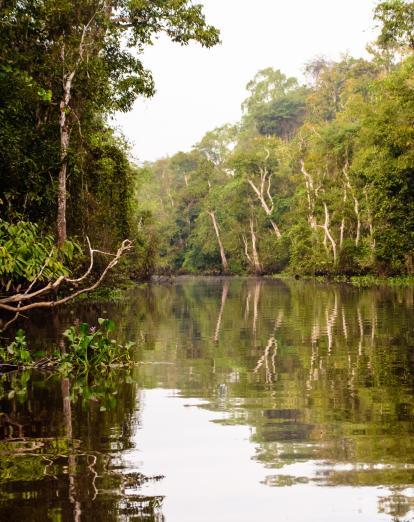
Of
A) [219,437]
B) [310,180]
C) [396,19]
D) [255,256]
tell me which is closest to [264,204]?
[255,256]

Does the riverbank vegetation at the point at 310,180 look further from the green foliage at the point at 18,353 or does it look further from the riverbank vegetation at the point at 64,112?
the green foliage at the point at 18,353

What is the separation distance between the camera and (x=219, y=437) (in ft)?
25.6

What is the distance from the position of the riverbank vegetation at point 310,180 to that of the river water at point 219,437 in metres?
27.2

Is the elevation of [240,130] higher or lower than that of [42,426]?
higher

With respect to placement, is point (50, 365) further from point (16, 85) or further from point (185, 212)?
point (185, 212)

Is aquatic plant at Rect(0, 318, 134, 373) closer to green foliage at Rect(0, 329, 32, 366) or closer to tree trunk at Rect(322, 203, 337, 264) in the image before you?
green foliage at Rect(0, 329, 32, 366)

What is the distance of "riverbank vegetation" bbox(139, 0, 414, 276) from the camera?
4778 centimetres

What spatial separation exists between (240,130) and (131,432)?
110 m

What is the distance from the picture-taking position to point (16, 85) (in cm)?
1680

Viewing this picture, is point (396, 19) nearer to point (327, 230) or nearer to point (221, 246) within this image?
point (327, 230)

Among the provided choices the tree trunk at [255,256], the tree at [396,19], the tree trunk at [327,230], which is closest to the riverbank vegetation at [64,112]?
the tree at [396,19]

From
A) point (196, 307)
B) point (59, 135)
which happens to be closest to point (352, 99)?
point (196, 307)

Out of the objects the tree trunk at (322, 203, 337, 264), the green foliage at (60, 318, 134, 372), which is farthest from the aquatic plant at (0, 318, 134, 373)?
the tree trunk at (322, 203, 337, 264)

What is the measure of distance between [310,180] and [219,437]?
57636 millimetres
